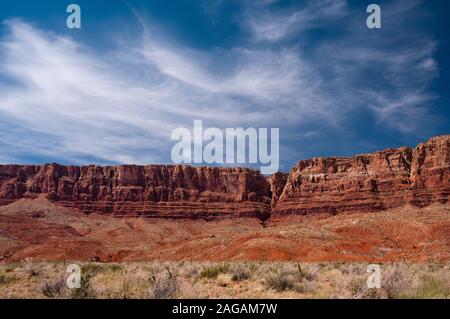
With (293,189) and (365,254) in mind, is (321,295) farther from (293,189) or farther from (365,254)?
(293,189)

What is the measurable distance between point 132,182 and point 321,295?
131259 millimetres

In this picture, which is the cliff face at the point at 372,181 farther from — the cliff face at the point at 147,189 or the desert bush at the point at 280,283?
the desert bush at the point at 280,283

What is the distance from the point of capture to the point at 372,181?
382 feet

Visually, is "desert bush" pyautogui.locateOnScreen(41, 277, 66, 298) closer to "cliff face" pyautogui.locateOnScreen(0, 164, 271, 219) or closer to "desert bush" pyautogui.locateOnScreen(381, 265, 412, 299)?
"desert bush" pyautogui.locateOnScreen(381, 265, 412, 299)

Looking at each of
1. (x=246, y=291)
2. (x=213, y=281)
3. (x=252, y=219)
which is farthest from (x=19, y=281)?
(x=252, y=219)

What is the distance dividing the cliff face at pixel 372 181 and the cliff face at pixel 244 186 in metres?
0.22

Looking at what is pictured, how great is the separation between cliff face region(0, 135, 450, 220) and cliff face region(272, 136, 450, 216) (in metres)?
0.22

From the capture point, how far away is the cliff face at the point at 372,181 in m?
108

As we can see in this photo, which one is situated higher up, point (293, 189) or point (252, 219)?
point (293, 189)

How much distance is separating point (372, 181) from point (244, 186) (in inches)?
1521

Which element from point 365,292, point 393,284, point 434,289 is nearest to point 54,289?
point 365,292

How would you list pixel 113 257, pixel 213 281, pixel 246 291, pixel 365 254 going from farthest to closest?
pixel 113 257
pixel 365 254
pixel 213 281
pixel 246 291

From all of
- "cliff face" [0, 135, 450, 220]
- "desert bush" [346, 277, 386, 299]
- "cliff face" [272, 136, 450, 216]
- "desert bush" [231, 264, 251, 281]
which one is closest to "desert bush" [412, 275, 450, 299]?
"desert bush" [346, 277, 386, 299]

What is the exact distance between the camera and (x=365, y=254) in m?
45.0
